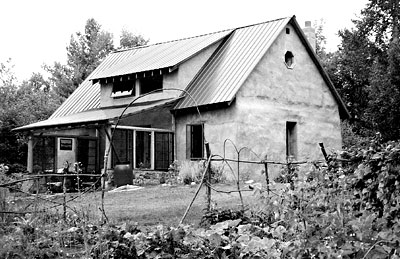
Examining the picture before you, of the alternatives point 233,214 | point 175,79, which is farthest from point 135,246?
point 175,79

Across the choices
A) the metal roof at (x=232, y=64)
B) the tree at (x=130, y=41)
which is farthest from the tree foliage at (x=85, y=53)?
the metal roof at (x=232, y=64)

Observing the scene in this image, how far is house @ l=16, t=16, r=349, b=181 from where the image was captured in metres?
23.8

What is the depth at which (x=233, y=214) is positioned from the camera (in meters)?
9.95

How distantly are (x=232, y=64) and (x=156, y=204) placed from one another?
34.7 feet

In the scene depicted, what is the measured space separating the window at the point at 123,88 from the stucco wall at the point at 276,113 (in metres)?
2.88

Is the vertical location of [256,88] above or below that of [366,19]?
below

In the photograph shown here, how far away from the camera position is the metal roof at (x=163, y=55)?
26.0m

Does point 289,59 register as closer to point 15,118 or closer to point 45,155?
point 45,155

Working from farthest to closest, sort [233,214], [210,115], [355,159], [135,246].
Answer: [210,115]
[233,214]
[135,246]
[355,159]

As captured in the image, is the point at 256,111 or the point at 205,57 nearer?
the point at 256,111

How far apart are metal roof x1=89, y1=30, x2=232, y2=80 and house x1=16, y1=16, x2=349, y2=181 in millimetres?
94

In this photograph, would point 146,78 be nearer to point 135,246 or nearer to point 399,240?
point 135,246

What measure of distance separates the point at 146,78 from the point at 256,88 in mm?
4780

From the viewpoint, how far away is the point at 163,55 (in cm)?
2780
